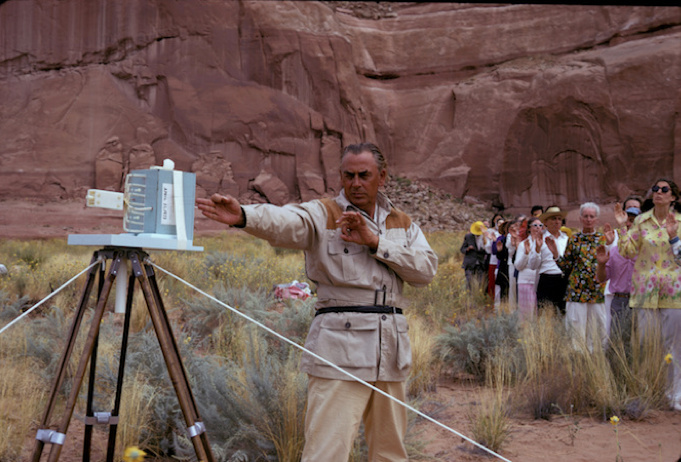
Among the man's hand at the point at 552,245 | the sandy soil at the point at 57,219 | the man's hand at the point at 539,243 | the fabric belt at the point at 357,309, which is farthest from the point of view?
the sandy soil at the point at 57,219

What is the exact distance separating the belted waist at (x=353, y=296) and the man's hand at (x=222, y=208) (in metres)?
0.50

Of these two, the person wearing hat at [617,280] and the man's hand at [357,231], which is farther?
the person wearing hat at [617,280]

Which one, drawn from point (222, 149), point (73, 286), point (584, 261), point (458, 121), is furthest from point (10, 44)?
point (584, 261)

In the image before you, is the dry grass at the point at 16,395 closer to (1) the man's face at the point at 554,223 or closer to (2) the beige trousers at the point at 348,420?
(2) the beige trousers at the point at 348,420

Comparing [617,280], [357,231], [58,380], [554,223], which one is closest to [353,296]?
[357,231]

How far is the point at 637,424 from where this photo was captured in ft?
14.5

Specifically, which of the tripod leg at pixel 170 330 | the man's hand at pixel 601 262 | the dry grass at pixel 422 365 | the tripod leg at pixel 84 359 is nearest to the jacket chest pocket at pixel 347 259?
the tripod leg at pixel 170 330

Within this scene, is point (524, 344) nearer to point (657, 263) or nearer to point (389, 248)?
point (657, 263)

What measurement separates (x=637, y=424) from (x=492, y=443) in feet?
4.07

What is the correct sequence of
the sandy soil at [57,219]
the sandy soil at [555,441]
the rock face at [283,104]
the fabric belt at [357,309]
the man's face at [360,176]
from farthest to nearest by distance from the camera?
the rock face at [283,104] → the sandy soil at [57,219] → the sandy soil at [555,441] → the man's face at [360,176] → the fabric belt at [357,309]

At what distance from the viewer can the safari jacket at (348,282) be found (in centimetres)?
236

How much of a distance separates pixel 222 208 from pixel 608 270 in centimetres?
434

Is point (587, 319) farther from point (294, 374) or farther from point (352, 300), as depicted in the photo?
point (352, 300)

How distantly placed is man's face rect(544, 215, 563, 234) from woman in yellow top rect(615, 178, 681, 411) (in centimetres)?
169
